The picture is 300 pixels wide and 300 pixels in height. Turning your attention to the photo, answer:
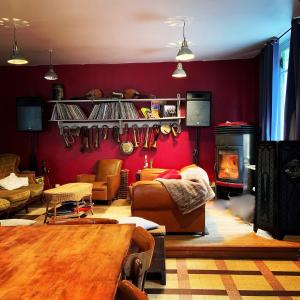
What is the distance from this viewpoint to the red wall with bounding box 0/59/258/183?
634 centimetres

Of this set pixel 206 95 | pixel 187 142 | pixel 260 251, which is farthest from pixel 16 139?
pixel 260 251

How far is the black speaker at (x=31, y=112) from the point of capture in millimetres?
6250

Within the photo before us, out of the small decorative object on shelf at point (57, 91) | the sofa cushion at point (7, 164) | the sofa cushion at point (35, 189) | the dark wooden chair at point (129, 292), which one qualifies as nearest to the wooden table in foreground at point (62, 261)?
the dark wooden chair at point (129, 292)

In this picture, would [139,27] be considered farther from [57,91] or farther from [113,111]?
[57,91]

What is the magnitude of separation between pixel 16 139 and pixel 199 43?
4.31 metres

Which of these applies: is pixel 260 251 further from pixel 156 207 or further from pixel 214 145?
pixel 214 145

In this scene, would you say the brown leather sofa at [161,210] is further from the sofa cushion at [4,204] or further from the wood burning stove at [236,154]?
the wood burning stove at [236,154]

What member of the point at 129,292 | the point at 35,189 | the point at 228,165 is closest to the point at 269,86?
the point at 228,165

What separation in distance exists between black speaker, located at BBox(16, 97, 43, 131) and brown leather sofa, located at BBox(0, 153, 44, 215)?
0.74m

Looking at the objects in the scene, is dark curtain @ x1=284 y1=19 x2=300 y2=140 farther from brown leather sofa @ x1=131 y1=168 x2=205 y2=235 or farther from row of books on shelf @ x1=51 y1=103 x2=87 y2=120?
row of books on shelf @ x1=51 y1=103 x2=87 y2=120

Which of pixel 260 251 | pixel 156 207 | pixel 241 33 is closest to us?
pixel 260 251

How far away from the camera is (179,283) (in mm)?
2896

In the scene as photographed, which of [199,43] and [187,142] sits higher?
[199,43]

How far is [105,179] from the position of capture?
611cm
